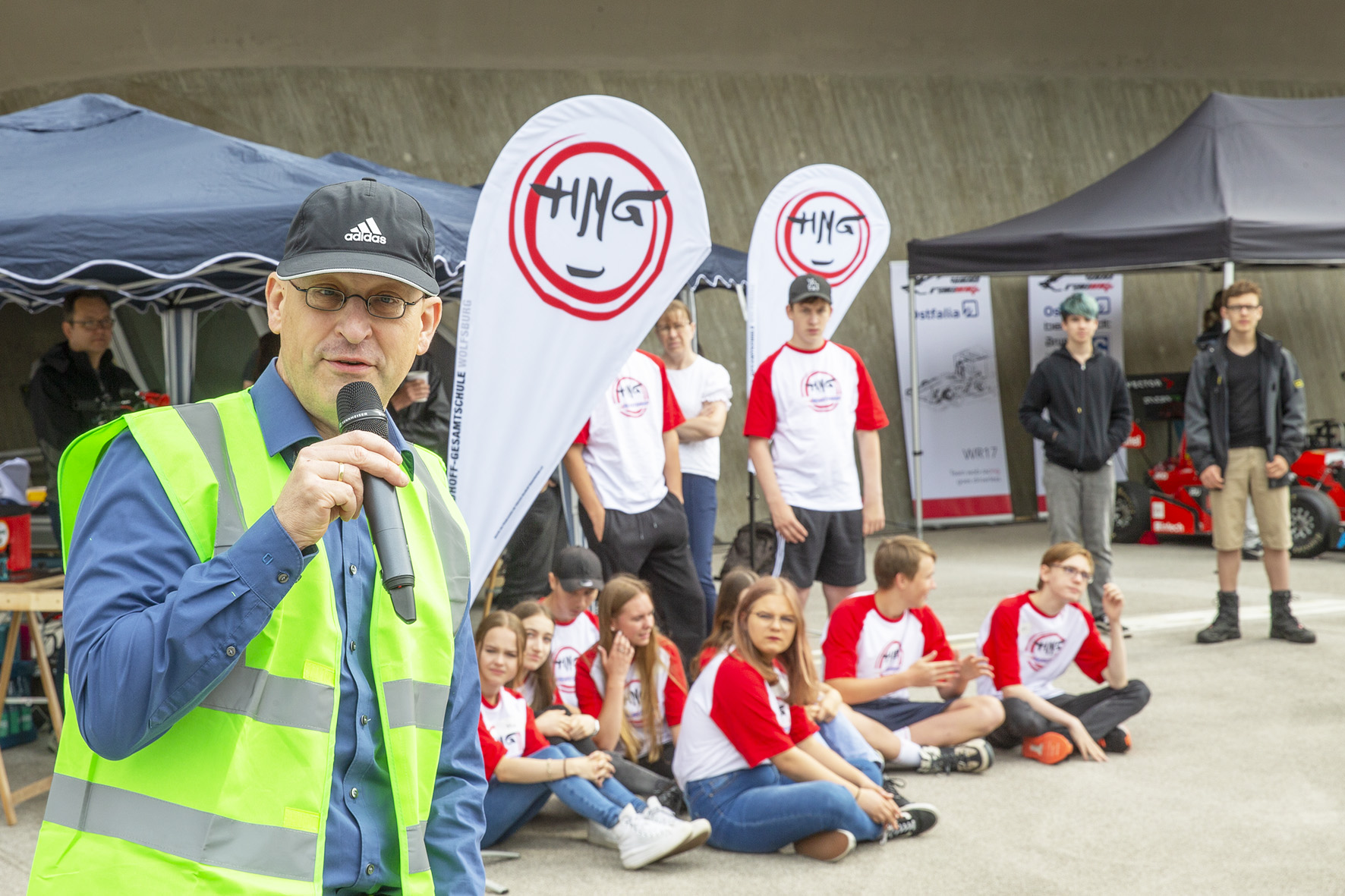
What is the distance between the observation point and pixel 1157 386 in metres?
12.7

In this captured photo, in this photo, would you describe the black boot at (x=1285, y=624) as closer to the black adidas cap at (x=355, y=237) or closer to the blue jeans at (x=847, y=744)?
the blue jeans at (x=847, y=744)

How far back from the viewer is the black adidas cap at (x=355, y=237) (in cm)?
137

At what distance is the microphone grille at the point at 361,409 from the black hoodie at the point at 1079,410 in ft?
20.5

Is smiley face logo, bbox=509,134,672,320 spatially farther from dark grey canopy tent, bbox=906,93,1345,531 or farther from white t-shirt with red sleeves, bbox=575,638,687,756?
dark grey canopy tent, bbox=906,93,1345,531

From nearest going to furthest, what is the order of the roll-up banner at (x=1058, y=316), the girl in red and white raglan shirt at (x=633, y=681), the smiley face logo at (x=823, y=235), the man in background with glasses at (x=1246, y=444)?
the girl in red and white raglan shirt at (x=633, y=681), the man in background with glasses at (x=1246, y=444), the smiley face logo at (x=823, y=235), the roll-up banner at (x=1058, y=316)

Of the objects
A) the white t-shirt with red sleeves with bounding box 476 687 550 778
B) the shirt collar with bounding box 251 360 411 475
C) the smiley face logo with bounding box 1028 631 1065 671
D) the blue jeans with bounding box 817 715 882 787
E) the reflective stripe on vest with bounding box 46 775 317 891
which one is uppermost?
the shirt collar with bounding box 251 360 411 475

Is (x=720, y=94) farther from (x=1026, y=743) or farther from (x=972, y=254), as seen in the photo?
(x=1026, y=743)

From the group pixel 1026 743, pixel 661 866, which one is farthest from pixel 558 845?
pixel 1026 743

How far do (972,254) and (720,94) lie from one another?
13.4 feet

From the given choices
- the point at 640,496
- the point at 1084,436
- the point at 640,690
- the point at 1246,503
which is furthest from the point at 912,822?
the point at 1246,503

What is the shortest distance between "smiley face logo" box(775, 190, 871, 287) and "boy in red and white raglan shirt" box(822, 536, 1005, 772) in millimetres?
2426

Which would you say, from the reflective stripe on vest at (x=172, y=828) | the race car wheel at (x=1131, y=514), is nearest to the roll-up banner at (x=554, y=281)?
the reflective stripe on vest at (x=172, y=828)

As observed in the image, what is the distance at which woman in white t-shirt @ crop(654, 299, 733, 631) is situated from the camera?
20.6 feet

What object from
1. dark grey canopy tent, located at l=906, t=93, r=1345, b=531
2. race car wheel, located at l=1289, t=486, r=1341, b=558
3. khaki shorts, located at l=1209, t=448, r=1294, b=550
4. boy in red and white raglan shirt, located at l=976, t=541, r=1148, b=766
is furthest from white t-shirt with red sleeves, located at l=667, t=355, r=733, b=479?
race car wheel, located at l=1289, t=486, r=1341, b=558
